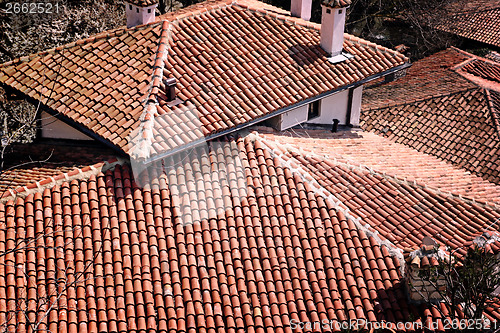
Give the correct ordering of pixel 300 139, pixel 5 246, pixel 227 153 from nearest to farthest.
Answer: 1. pixel 5 246
2. pixel 227 153
3. pixel 300 139

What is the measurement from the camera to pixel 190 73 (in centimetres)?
1422

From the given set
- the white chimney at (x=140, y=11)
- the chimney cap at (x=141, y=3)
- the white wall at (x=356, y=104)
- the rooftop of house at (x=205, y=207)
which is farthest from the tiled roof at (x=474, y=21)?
A: the chimney cap at (x=141, y=3)

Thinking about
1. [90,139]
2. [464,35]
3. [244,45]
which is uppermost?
[244,45]

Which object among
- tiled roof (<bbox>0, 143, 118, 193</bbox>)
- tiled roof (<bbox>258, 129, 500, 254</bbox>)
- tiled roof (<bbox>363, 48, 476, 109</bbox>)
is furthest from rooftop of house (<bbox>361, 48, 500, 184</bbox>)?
tiled roof (<bbox>0, 143, 118, 193</bbox>)

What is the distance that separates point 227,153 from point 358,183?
315 centimetres

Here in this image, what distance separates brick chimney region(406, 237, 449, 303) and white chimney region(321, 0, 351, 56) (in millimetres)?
7438

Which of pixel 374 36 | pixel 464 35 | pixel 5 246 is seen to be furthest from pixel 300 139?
pixel 464 35

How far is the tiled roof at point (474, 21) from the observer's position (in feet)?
120

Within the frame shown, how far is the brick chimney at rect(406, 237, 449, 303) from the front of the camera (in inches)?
413

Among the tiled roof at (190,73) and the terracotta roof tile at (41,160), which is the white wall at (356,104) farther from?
the terracotta roof tile at (41,160)

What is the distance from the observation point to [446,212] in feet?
44.7

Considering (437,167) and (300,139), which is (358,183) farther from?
(437,167)

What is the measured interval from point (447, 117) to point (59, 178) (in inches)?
645

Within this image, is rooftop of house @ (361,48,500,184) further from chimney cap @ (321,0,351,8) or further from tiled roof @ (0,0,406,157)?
chimney cap @ (321,0,351,8)
